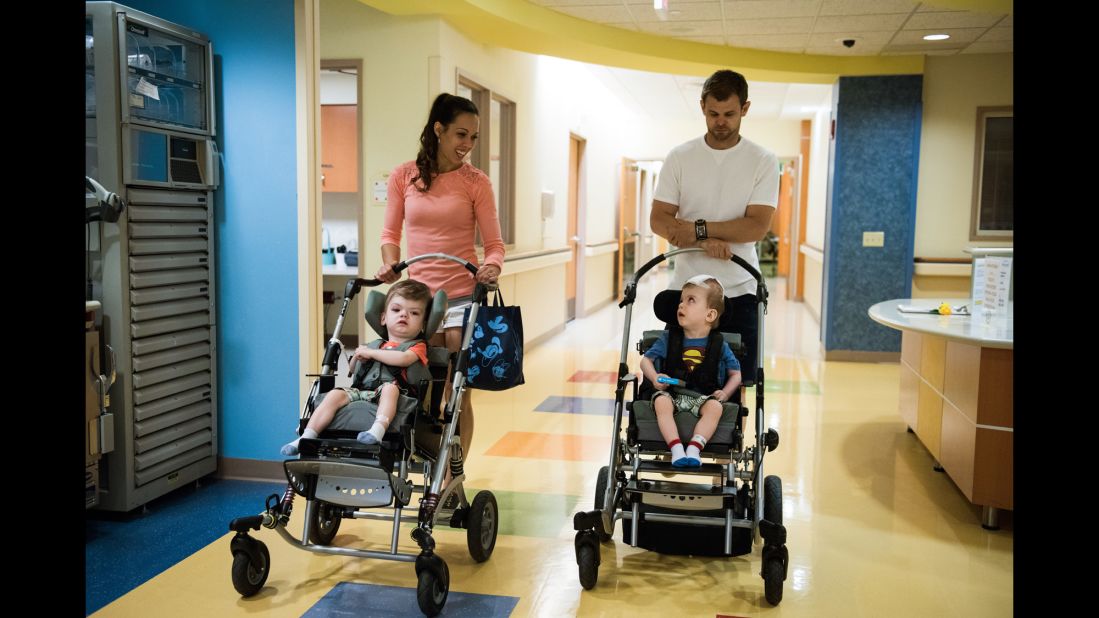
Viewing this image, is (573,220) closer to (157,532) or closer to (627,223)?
(627,223)

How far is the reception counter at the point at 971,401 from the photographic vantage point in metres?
3.44

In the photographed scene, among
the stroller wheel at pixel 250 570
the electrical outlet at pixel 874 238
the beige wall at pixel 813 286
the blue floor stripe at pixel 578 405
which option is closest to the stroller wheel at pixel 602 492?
the stroller wheel at pixel 250 570

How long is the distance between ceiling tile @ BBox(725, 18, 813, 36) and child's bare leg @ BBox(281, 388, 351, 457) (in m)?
4.55

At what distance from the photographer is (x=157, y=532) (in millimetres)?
3297

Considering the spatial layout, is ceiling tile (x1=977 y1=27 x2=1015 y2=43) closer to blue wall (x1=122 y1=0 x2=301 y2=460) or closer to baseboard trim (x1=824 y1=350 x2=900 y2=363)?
baseboard trim (x1=824 y1=350 x2=900 y2=363)

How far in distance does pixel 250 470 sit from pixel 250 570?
127cm

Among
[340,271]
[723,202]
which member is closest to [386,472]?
[723,202]

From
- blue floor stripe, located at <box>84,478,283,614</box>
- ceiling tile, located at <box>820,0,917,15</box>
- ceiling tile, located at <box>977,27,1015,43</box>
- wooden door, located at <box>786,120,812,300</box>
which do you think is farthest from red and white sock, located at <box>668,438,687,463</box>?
wooden door, located at <box>786,120,812,300</box>

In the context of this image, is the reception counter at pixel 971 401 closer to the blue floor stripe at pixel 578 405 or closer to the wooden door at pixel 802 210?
the blue floor stripe at pixel 578 405
